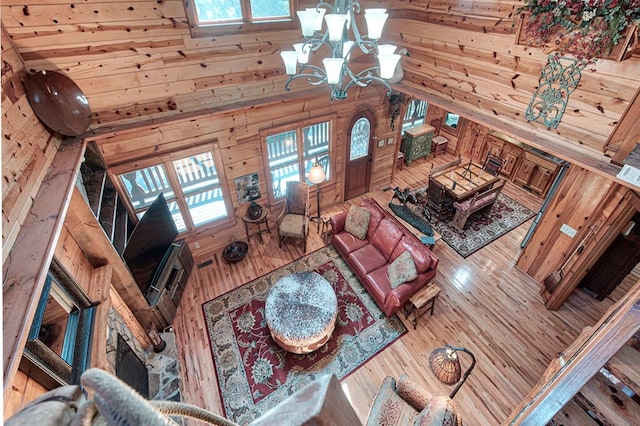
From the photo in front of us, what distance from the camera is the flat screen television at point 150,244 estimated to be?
11.3ft

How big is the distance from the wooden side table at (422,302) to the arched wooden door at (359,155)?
9.68 feet

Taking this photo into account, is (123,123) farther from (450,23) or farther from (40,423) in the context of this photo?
(450,23)

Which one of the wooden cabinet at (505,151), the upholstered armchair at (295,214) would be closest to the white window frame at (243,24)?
the upholstered armchair at (295,214)

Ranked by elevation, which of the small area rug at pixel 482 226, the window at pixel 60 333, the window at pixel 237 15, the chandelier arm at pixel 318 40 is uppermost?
the window at pixel 237 15

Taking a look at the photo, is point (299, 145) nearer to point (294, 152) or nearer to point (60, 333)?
point (294, 152)

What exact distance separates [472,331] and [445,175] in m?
3.28

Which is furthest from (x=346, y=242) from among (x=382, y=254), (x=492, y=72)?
(x=492, y=72)

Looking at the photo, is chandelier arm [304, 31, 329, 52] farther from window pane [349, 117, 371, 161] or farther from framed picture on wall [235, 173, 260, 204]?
window pane [349, 117, 371, 161]

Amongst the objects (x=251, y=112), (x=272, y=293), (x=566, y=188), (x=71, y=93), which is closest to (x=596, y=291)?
(x=566, y=188)

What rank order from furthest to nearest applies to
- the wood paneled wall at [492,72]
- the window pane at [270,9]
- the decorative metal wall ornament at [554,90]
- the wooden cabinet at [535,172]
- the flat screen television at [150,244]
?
the wooden cabinet at [535,172] → the window pane at [270,9] → the flat screen television at [150,244] → the decorative metal wall ornament at [554,90] → the wood paneled wall at [492,72]

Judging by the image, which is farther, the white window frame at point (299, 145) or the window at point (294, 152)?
the window at point (294, 152)

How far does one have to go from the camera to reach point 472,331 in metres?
4.07

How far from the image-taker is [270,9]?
12.8 feet

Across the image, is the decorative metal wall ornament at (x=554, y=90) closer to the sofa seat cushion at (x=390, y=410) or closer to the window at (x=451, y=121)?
the sofa seat cushion at (x=390, y=410)
